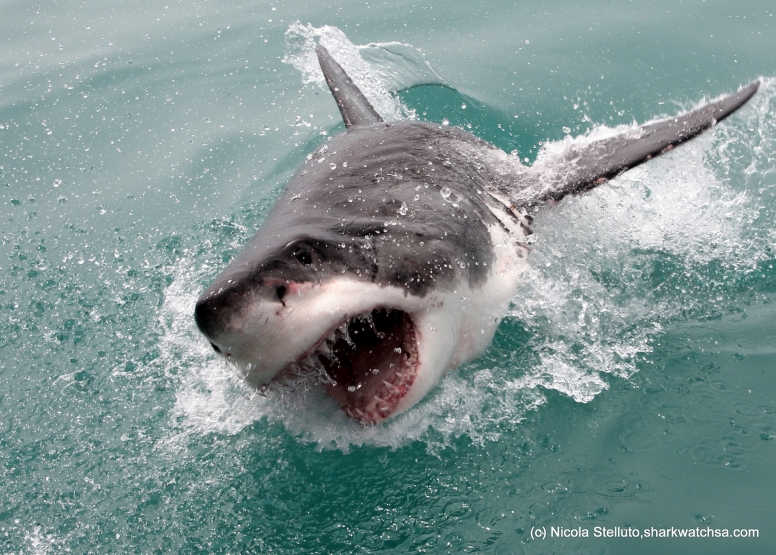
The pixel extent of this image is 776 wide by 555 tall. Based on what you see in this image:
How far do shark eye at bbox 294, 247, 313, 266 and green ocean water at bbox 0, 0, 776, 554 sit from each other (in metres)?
0.57

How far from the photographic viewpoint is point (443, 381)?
2.66 m

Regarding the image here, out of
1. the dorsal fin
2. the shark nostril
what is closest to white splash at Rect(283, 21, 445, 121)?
the dorsal fin

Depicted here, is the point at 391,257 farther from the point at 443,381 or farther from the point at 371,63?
the point at 371,63

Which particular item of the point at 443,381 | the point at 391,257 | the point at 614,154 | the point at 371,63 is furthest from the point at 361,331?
the point at 371,63

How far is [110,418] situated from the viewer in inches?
111

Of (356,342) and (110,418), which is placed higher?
(356,342)

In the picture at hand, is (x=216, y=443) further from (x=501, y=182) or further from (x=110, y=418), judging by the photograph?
(x=501, y=182)

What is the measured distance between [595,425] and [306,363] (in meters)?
Result: 1.18

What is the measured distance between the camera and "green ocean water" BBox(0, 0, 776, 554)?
2350 millimetres

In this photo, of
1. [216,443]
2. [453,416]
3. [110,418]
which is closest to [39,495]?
[110,418]

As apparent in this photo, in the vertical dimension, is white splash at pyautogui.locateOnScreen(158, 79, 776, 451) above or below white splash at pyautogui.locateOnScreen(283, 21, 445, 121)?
below

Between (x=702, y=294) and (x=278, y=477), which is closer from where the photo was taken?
(x=278, y=477)

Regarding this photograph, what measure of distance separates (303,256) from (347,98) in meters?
2.27

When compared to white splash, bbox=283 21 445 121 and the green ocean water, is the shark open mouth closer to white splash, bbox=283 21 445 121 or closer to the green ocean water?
the green ocean water
